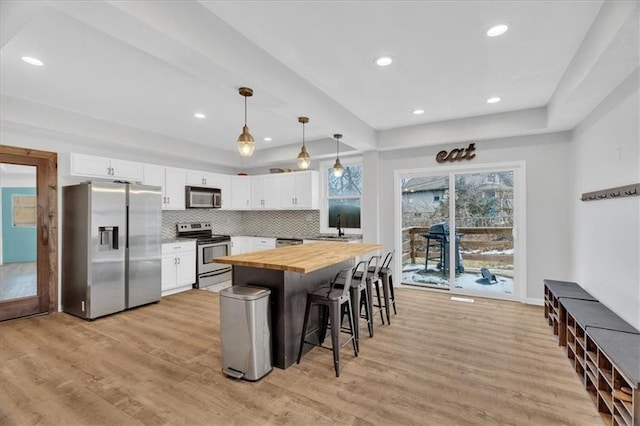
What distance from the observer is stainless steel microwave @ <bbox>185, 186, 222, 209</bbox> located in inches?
225

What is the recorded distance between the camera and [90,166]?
4.39 metres

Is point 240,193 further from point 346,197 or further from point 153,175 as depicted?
point 346,197

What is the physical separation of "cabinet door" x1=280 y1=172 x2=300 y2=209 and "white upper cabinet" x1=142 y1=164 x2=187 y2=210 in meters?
1.85

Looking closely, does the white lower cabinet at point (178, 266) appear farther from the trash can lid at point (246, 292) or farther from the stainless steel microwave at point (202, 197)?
the trash can lid at point (246, 292)

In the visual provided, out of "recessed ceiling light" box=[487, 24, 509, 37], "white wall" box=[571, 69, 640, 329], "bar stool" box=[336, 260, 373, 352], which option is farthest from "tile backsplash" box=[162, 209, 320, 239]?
"recessed ceiling light" box=[487, 24, 509, 37]

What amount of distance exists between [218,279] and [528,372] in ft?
16.6

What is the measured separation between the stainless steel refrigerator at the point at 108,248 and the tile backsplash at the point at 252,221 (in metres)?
1.22

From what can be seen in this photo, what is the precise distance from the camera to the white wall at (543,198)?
4254 millimetres

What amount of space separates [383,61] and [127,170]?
4123 mm

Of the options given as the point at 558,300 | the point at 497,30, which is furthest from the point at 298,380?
the point at 497,30

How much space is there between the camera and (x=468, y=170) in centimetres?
491

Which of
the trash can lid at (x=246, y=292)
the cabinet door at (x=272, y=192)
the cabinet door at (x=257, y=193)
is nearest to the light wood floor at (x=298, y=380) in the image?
the trash can lid at (x=246, y=292)

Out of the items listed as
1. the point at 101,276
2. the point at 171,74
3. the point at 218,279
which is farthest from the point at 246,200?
the point at 171,74

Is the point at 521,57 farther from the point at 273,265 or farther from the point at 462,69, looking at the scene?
the point at 273,265
